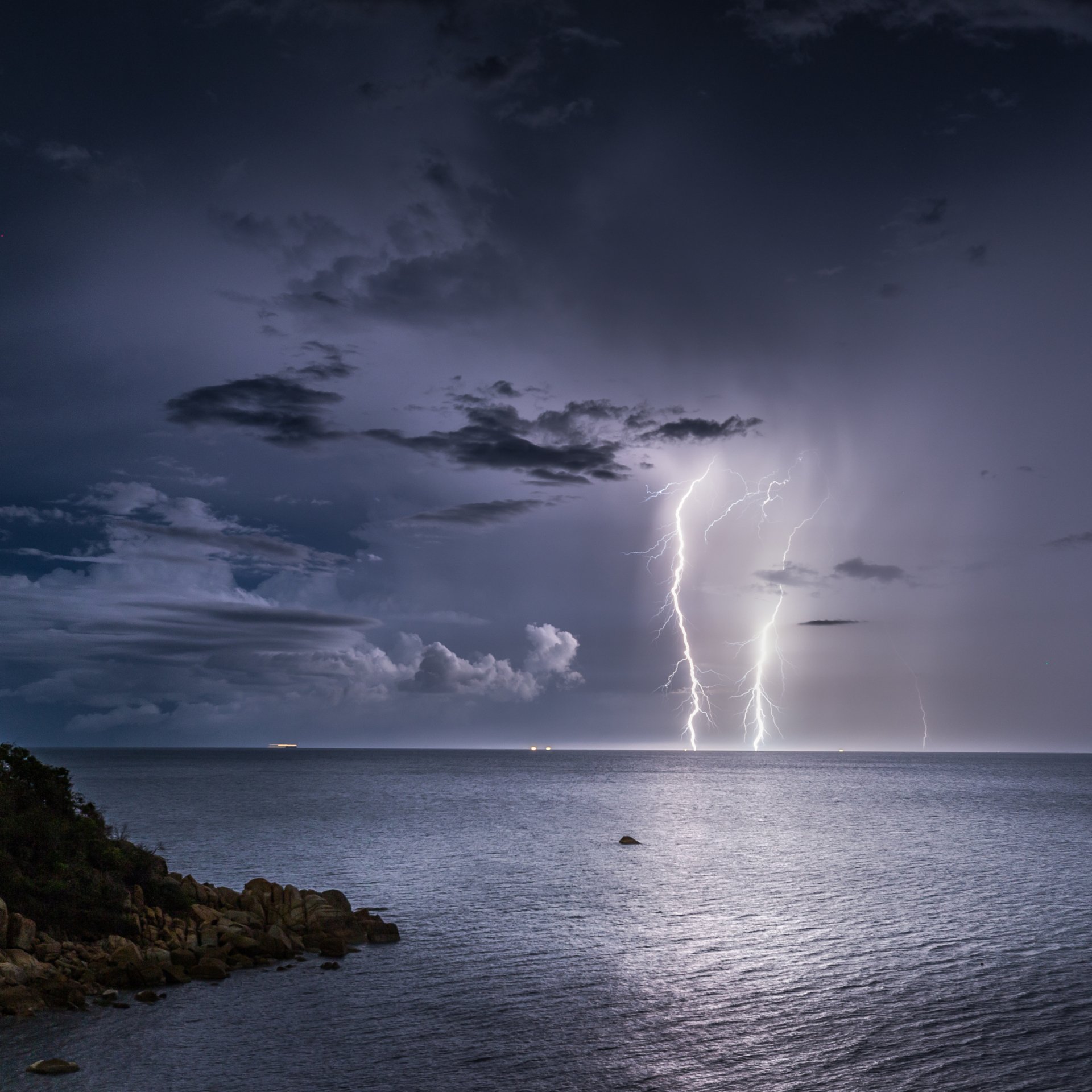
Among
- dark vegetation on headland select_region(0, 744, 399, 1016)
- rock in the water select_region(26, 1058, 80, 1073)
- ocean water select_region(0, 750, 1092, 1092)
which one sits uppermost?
dark vegetation on headland select_region(0, 744, 399, 1016)

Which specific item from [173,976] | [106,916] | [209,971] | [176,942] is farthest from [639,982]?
[106,916]

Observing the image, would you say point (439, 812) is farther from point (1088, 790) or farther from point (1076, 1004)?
point (1088, 790)

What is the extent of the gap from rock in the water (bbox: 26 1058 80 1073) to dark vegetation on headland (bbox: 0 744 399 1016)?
567cm

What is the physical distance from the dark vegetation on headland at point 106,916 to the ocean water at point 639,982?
1.52m

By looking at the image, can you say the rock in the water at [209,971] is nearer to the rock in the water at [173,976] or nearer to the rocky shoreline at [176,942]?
the rocky shoreline at [176,942]

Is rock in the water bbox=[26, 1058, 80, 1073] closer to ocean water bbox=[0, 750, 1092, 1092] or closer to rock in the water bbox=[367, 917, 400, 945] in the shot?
ocean water bbox=[0, 750, 1092, 1092]

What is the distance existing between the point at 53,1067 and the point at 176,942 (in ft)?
41.5

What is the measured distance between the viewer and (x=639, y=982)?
117 feet

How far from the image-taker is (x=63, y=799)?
44.6m

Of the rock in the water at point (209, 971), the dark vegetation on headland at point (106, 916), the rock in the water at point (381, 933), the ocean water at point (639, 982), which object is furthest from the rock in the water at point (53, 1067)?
the rock in the water at point (381, 933)

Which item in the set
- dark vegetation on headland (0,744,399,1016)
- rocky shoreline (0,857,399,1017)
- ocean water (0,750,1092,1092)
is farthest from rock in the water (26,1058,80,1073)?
dark vegetation on headland (0,744,399,1016)

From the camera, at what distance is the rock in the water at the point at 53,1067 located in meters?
25.0

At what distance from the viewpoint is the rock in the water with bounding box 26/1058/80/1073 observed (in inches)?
984

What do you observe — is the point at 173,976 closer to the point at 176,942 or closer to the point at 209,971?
the point at 209,971
